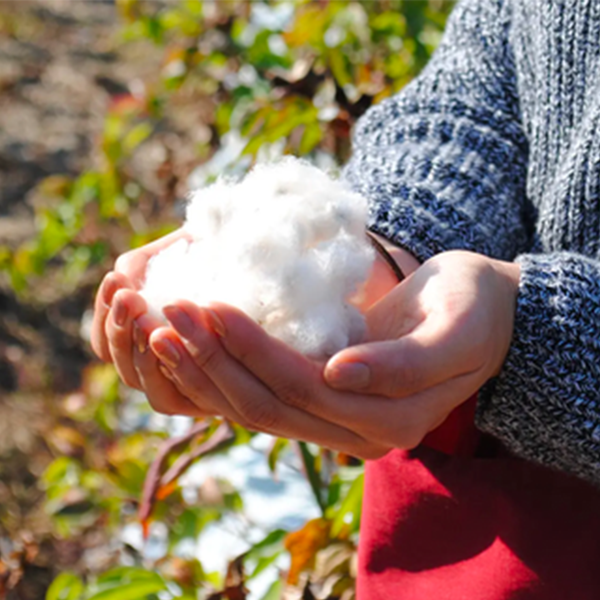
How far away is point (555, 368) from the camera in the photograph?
70 cm

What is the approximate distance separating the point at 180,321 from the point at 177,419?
3.82ft

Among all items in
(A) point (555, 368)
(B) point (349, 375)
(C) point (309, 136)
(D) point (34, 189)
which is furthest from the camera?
(D) point (34, 189)

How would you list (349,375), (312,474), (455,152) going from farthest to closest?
(312,474)
(455,152)
(349,375)

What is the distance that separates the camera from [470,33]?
97cm

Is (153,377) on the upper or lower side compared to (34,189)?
upper

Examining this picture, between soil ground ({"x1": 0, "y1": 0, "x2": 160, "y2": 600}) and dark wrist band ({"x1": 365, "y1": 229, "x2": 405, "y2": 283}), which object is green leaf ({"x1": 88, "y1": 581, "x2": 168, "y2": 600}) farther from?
dark wrist band ({"x1": 365, "y1": 229, "x2": 405, "y2": 283})

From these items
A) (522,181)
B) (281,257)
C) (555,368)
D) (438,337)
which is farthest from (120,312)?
(522,181)

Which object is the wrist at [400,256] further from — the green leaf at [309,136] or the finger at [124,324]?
the green leaf at [309,136]

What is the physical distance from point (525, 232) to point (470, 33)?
0.73ft

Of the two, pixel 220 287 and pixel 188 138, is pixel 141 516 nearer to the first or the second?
pixel 220 287

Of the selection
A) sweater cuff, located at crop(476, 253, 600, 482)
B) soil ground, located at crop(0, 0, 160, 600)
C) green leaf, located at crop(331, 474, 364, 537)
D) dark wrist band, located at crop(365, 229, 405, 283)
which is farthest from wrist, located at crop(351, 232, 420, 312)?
soil ground, located at crop(0, 0, 160, 600)

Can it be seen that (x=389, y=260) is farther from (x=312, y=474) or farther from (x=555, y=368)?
(x=312, y=474)

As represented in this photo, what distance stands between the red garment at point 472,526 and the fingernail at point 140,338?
0.83 ft

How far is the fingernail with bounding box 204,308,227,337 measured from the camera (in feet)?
1.97
